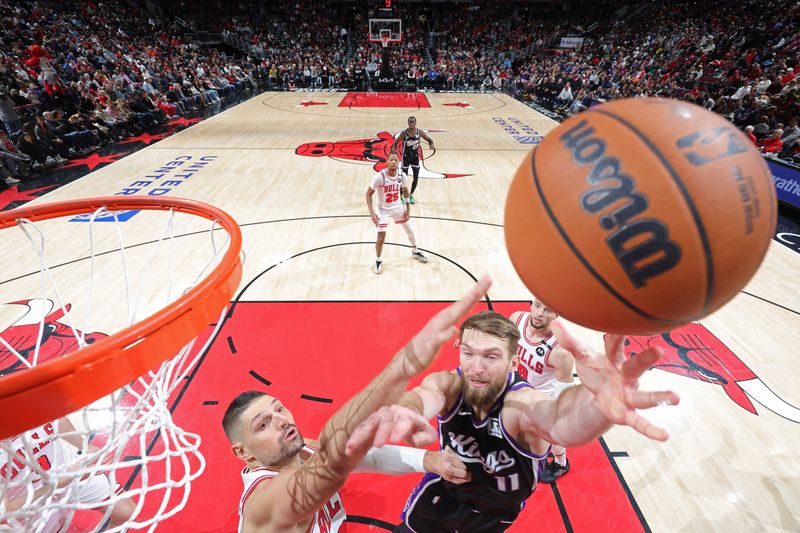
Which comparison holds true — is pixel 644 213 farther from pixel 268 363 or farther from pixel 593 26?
pixel 593 26

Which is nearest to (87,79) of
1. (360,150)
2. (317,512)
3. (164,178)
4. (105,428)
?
(164,178)

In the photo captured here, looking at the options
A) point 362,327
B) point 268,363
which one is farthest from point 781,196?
point 268,363

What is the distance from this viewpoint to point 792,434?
319cm

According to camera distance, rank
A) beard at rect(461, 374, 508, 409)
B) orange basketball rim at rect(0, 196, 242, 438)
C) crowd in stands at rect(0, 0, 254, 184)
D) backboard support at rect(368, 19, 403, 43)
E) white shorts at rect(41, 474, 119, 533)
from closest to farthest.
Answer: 1. orange basketball rim at rect(0, 196, 242, 438)
2. beard at rect(461, 374, 508, 409)
3. white shorts at rect(41, 474, 119, 533)
4. crowd in stands at rect(0, 0, 254, 184)
5. backboard support at rect(368, 19, 403, 43)

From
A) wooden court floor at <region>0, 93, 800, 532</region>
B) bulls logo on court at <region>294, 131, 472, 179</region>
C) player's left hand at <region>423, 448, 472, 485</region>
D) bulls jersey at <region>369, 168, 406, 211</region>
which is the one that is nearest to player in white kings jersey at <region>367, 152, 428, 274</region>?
bulls jersey at <region>369, 168, 406, 211</region>

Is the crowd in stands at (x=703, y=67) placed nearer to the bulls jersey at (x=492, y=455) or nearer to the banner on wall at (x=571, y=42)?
the banner on wall at (x=571, y=42)

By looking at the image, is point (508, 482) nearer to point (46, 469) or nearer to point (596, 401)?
point (596, 401)

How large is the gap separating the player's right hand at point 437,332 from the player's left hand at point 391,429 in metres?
0.14

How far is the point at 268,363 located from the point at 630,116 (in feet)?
11.4

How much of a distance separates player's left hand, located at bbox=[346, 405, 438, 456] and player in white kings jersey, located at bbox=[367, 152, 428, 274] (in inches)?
151

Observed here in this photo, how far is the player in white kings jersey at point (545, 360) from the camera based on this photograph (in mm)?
2523

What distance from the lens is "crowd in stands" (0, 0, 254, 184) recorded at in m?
9.26

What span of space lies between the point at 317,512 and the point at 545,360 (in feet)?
5.36

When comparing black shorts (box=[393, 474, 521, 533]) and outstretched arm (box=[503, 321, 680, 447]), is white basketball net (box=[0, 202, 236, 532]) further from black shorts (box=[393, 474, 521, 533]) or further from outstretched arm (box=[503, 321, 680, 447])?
outstretched arm (box=[503, 321, 680, 447])
